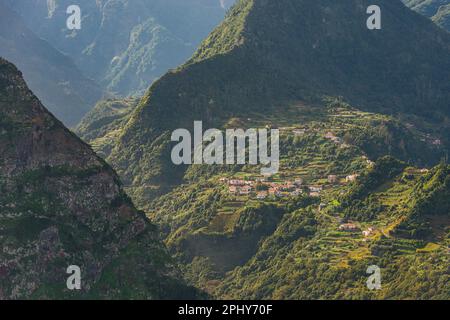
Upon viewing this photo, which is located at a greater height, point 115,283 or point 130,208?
point 130,208
